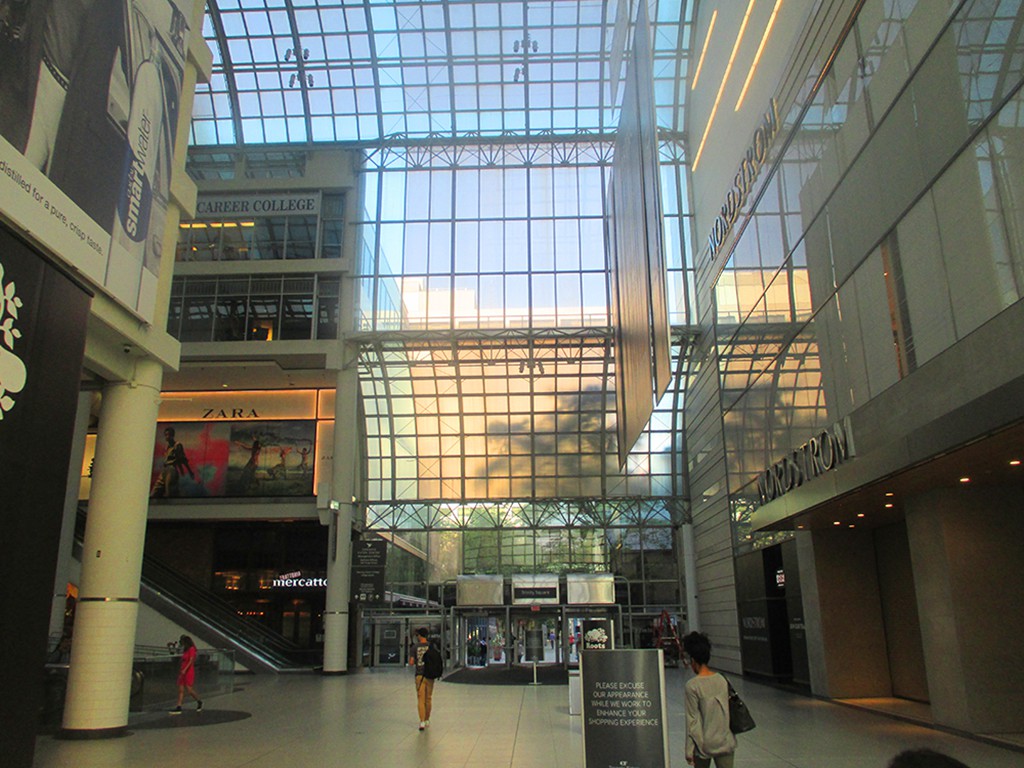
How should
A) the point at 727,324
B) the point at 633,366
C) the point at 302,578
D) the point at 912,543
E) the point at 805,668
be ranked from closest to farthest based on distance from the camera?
the point at 912,543
the point at 805,668
the point at 633,366
the point at 727,324
the point at 302,578

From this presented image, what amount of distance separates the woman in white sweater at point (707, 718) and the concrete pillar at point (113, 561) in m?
11.7

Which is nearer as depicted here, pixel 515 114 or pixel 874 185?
pixel 874 185

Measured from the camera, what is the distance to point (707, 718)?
6.06m

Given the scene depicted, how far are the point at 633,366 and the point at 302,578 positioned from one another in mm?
21186

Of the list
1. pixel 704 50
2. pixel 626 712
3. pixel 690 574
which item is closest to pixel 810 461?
pixel 626 712

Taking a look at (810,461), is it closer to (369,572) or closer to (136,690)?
(136,690)

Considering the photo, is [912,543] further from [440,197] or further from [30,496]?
[440,197]

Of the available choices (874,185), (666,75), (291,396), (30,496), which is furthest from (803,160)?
(291,396)

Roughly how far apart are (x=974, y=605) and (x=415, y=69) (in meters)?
31.2

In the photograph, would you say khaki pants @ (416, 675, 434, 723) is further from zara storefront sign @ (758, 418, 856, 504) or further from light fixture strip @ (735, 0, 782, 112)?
light fixture strip @ (735, 0, 782, 112)

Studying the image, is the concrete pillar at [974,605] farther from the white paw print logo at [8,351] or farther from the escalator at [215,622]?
the escalator at [215,622]

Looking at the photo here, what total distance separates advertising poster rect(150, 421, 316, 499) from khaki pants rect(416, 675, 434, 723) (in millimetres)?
22487

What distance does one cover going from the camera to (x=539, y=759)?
35.1 ft

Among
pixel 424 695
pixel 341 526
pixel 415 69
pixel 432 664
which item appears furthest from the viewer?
pixel 415 69
